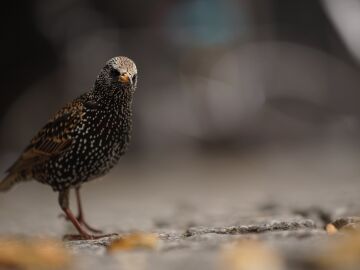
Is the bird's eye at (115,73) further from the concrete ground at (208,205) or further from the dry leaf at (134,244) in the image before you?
the dry leaf at (134,244)

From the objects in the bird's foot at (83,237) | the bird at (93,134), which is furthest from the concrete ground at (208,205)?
the bird at (93,134)

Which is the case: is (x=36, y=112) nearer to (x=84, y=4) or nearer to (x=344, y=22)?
(x=84, y=4)

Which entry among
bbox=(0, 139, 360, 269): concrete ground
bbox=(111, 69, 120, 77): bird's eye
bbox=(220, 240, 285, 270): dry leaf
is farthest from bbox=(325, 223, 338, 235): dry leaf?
bbox=(111, 69, 120, 77): bird's eye

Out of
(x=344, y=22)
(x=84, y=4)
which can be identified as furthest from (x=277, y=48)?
(x=84, y=4)

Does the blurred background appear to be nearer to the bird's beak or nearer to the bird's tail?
the bird's tail

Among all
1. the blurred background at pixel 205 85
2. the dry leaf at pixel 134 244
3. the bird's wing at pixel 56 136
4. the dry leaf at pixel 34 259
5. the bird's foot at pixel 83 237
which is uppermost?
the blurred background at pixel 205 85

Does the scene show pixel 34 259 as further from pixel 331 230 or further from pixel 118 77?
pixel 118 77

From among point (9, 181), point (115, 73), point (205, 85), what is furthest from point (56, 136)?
point (205, 85)
